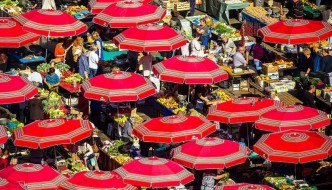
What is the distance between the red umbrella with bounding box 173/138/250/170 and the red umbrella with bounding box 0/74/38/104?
5.59 metres

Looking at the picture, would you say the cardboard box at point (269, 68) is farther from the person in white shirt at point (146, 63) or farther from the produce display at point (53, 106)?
the produce display at point (53, 106)

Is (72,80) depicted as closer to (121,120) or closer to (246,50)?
(121,120)

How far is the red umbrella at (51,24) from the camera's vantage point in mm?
41125

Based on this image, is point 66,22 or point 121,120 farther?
point 66,22

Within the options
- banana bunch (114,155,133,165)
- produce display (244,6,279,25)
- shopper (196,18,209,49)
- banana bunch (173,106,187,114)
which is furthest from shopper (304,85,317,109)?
produce display (244,6,279,25)

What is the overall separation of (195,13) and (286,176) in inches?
Result: 621

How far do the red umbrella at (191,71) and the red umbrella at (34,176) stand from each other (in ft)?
22.5

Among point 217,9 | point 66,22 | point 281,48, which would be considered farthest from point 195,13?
point 66,22

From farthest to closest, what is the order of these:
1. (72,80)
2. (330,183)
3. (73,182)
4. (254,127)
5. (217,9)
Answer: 1. (217,9)
2. (72,80)
3. (254,127)
4. (330,183)
5. (73,182)

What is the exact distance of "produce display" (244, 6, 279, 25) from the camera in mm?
45250

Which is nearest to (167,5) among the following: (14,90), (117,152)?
(14,90)

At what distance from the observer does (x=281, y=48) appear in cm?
4419

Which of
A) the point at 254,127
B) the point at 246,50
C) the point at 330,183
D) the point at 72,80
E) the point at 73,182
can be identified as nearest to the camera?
the point at 73,182

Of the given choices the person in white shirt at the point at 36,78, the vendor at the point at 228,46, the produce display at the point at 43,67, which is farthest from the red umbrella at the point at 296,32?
the person in white shirt at the point at 36,78
